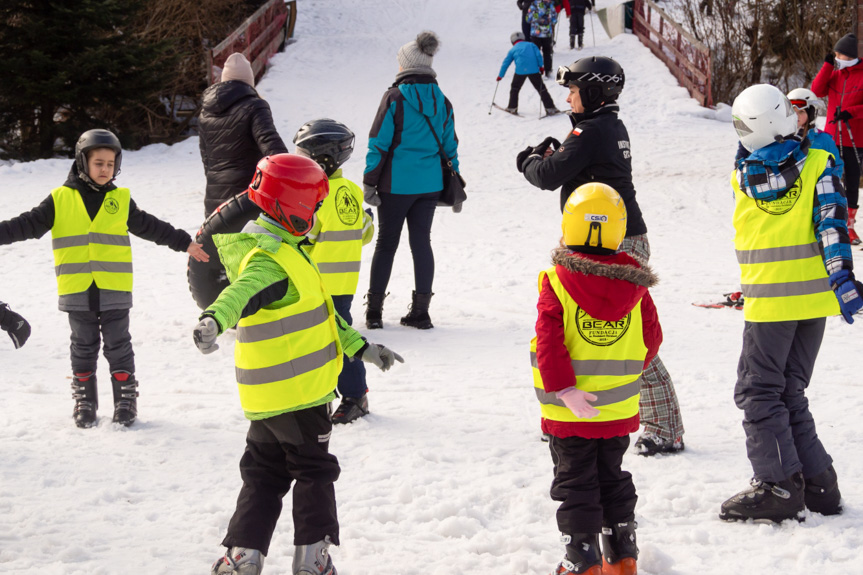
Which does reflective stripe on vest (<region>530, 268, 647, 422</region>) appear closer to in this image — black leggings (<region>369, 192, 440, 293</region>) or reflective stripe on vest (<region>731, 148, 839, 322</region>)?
reflective stripe on vest (<region>731, 148, 839, 322</region>)

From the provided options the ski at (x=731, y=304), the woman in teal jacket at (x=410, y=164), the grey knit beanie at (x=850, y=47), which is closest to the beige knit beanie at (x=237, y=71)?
the woman in teal jacket at (x=410, y=164)

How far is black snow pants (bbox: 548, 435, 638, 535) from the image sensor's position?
291 cm

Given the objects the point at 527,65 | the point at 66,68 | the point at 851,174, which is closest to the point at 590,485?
the point at 851,174

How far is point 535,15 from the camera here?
17.0m

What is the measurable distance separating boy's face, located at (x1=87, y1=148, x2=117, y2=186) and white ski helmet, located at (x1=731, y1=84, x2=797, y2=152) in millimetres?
3018

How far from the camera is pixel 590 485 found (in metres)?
2.94

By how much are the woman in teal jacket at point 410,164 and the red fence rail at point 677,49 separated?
11.1 metres

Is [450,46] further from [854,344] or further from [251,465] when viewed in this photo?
[251,465]

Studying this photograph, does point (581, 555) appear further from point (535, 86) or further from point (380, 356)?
point (535, 86)

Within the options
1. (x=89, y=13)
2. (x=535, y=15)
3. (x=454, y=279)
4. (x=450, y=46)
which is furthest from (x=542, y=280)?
(x=450, y=46)

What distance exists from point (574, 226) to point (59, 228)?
2770 millimetres

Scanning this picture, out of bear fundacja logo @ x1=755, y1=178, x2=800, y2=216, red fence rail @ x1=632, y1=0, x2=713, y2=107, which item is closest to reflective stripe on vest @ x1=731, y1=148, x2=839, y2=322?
bear fundacja logo @ x1=755, y1=178, x2=800, y2=216

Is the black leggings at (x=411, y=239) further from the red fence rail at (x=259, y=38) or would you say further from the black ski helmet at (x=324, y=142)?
the red fence rail at (x=259, y=38)

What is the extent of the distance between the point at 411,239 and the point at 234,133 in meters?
1.44
